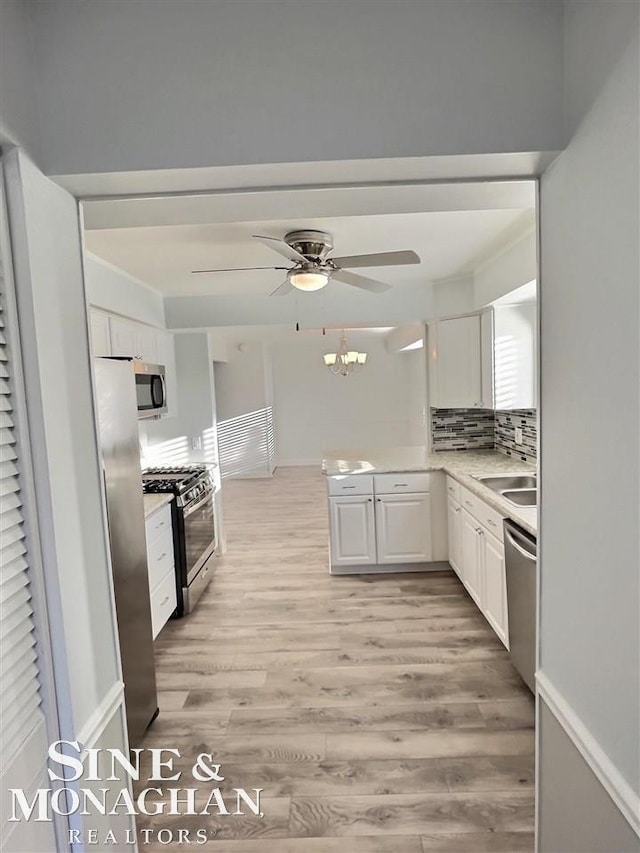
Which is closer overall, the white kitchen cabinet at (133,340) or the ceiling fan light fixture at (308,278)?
the ceiling fan light fixture at (308,278)

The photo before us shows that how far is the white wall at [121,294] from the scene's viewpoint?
112 inches

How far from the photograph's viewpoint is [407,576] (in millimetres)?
3855

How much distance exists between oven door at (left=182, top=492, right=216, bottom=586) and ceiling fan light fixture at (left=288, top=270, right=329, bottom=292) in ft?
5.85

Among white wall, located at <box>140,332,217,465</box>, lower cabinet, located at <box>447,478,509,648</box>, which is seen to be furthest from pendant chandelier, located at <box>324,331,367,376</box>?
lower cabinet, located at <box>447,478,509,648</box>

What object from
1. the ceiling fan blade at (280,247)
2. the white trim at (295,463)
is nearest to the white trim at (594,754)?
the ceiling fan blade at (280,247)

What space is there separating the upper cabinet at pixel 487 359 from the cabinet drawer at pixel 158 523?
8.18ft

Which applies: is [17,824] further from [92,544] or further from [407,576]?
[407,576]

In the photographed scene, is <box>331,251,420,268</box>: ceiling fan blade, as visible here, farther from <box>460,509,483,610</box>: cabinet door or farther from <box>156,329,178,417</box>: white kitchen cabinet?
<box>156,329,178,417</box>: white kitchen cabinet

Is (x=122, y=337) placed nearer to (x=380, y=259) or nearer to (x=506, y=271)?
(x=380, y=259)

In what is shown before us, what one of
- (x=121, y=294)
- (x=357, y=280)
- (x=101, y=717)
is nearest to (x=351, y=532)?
(x=357, y=280)

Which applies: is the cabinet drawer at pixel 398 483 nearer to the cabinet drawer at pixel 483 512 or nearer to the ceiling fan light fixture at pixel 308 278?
the cabinet drawer at pixel 483 512

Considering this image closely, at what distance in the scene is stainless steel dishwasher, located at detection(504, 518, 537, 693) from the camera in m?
2.14

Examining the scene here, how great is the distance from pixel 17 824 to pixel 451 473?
3.10m

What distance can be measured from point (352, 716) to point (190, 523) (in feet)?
5.77
